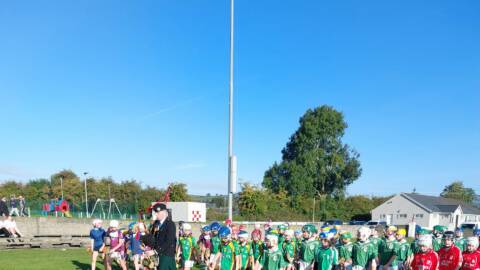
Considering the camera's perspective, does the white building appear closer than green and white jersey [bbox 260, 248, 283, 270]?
No

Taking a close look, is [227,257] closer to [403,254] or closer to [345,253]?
[345,253]

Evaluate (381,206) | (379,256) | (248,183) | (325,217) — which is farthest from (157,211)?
(381,206)

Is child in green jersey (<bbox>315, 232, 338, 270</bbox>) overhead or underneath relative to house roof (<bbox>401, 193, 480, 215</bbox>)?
overhead

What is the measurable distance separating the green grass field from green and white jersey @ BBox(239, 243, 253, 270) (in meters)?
5.59

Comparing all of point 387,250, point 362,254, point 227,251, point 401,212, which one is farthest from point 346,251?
point 401,212

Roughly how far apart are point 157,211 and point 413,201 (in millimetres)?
61827

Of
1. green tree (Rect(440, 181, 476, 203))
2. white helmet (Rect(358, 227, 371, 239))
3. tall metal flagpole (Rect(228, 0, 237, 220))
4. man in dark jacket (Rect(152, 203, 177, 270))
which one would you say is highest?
tall metal flagpole (Rect(228, 0, 237, 220))

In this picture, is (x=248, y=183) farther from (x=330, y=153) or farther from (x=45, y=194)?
(x=330, y=153)

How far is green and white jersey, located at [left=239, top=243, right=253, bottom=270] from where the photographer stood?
40.1ft

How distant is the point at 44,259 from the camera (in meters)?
16.7

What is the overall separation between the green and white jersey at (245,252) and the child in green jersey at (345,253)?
99.8 inches

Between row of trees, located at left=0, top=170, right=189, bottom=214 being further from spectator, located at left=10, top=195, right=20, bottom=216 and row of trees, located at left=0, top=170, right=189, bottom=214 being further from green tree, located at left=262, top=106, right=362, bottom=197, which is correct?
green tree, located at left=262, top=106, right=362, bottom=197

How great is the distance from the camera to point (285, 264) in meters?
11.1

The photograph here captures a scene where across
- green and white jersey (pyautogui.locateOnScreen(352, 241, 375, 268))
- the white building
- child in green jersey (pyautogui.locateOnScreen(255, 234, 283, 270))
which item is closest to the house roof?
the white building
